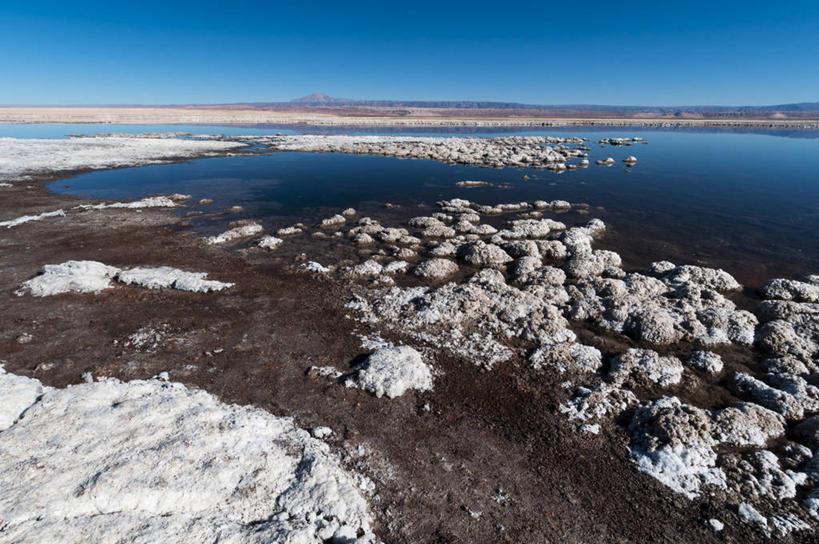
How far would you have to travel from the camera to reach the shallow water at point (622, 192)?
17703 mm

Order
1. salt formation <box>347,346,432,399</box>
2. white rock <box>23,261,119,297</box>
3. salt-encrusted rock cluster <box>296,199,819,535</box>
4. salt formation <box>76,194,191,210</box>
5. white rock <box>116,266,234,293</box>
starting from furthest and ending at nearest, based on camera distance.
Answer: salt formation <box>76,194,191,210</box>
white rock <box>116,266,234,293</box>
white rock <box>23,261,119,297</box>
salt formation <box>347,346,432,399</box>
salt-encrusted rock cluster <box>296,199,819,535</box>

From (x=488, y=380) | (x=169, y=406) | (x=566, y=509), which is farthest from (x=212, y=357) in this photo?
(x=566, y=509)

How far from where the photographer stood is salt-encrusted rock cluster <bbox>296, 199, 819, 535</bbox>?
629 cm

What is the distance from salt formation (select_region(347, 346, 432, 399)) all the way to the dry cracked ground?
0.17ft

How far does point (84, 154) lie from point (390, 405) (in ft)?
177

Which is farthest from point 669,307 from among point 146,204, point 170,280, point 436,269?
point 146,204

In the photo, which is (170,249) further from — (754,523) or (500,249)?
(754,523)

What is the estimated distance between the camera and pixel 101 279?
41.2 ft

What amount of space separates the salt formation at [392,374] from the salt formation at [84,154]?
38.4m

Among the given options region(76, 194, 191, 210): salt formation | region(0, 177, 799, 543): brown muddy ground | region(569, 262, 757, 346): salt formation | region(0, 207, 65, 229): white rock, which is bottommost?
region(0, 177, 799, 543): brown muddy ground

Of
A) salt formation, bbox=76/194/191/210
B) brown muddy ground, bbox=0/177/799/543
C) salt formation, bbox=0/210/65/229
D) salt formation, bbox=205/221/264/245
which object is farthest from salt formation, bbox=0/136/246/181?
brown muddy ground, bbox=0/177/799/543

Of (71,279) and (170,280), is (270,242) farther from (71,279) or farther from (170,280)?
(71,279)

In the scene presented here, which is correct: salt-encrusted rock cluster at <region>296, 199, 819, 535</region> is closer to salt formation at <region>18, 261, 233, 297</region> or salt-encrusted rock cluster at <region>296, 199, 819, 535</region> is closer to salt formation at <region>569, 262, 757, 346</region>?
salt formation at <region>569, 262, 757, 346</region>

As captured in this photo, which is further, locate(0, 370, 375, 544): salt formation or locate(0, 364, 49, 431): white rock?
locate(0, 364, 49, 431): white rock
